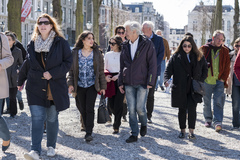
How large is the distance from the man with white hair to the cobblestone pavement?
44cm

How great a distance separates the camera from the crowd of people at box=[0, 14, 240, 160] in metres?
4.93

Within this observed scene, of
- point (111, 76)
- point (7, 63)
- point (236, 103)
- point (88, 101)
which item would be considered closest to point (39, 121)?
point (7, 63)

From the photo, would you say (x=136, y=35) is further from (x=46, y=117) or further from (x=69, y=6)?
(x=69, y=6)

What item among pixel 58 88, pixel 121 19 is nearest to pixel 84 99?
pixel 58 88

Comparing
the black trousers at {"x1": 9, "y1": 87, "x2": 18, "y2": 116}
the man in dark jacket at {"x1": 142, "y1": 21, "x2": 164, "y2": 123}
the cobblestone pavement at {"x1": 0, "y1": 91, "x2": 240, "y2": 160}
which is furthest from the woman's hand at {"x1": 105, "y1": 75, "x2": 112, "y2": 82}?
the black trousers at {"x1": 9, "y1": 87, "x2": 18, "y2": 116}

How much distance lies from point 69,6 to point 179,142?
177 feet

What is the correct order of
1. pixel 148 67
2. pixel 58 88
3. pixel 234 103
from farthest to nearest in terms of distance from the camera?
1. pixel 234 103
2. pixel 148 67
3. pixel 58 88

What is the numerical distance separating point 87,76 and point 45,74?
1.47 metres

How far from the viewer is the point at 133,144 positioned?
607 cm

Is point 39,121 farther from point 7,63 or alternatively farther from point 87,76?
point 87,76

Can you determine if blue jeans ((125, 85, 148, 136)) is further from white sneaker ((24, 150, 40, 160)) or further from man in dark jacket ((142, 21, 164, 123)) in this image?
white sneaker ((24, 150, 40, 160))

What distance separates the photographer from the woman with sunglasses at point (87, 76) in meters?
6.18

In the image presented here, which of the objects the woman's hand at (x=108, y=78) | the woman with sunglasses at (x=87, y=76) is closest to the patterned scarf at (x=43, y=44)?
the woman with sunglasses at (x=87, y=76)

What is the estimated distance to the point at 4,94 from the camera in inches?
202
